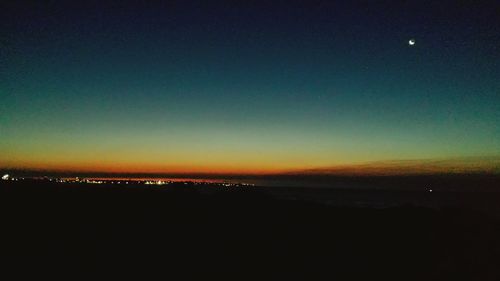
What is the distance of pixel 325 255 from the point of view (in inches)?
600

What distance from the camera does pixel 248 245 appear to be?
639 inches

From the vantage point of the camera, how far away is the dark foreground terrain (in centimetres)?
1283

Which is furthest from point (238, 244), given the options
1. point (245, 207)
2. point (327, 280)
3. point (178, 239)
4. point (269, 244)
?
point (245, 207)

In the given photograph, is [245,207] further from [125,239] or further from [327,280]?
[327,280]

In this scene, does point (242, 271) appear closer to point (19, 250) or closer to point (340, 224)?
point (19, 250)

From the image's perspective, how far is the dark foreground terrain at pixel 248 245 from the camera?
1283 cm

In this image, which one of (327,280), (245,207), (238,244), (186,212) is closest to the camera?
(327,280)

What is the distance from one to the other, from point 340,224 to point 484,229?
6.46 m

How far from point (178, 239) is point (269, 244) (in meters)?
3.46

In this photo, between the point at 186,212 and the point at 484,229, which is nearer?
the point at 484,229

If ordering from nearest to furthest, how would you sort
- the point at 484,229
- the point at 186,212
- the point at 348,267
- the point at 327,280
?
the point at 327,280, the point at 348,267, the point at 484,229, the point at 186,212

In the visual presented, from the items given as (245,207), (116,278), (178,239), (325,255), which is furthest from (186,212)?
(116,278)

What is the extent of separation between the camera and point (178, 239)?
55.1 ft

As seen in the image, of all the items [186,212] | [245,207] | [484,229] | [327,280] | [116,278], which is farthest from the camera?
[245,207]
